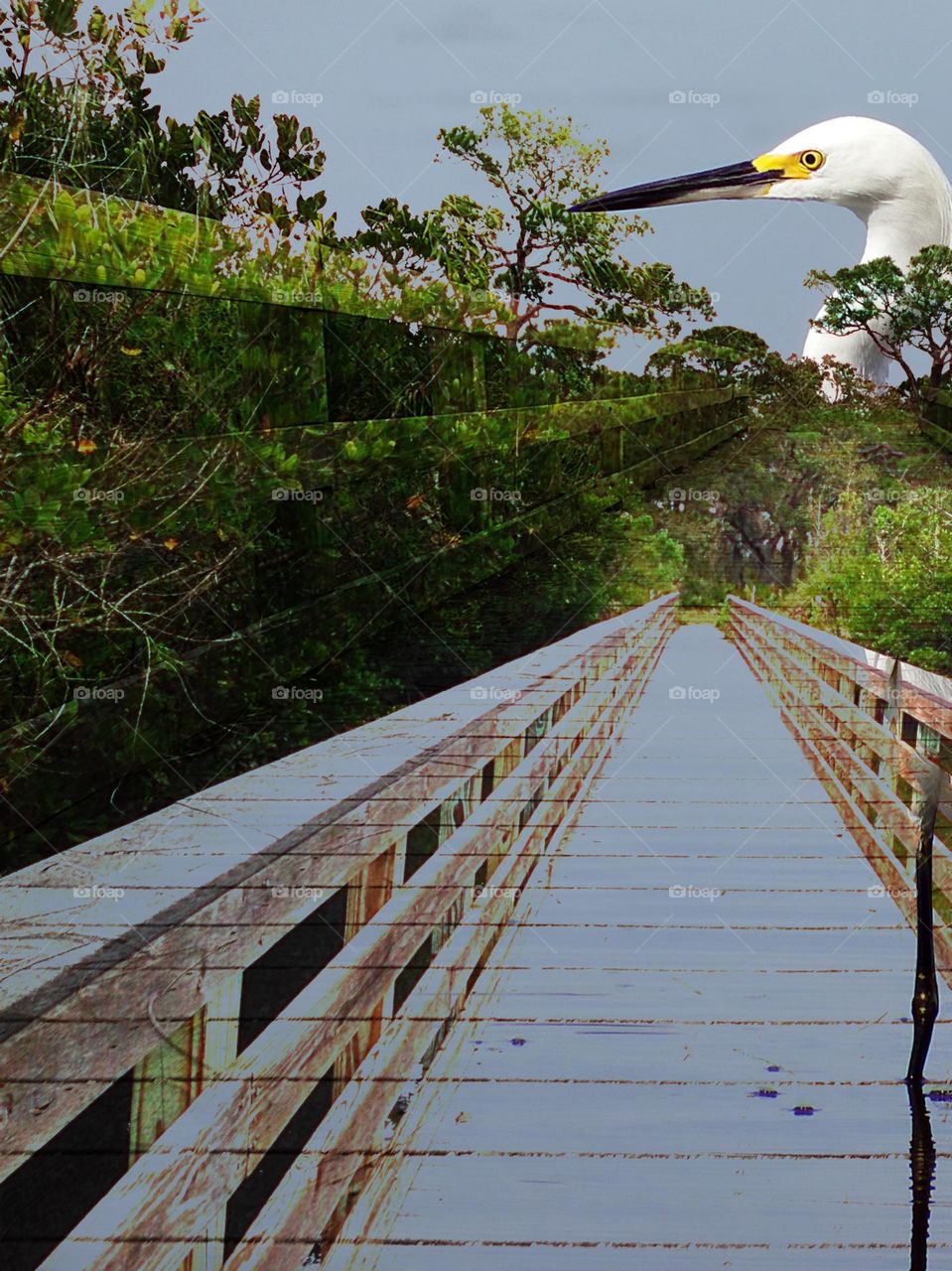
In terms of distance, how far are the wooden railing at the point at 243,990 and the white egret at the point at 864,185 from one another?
6510 mm

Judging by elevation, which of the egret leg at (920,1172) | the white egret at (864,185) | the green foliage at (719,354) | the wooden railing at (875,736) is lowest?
the egret leg at (920,1172)

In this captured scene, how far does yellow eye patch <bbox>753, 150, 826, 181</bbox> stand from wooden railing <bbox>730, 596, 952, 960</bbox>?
493 centimetres

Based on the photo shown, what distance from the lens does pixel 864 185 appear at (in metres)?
8.52

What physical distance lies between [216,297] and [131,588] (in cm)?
129

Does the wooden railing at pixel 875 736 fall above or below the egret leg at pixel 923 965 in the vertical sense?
above

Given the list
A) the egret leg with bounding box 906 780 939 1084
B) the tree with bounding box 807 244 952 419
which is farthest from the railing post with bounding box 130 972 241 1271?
the tree with bounding box 807 244 952 419

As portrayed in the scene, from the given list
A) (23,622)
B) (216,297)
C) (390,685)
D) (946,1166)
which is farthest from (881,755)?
(216,297)

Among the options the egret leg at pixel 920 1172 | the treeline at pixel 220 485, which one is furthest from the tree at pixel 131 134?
the egret leg at pixel 920 1172

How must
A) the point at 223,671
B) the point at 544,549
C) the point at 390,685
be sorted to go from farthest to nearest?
1. the point at 544,549
2. the point at 390,685
3. the point at 223,671

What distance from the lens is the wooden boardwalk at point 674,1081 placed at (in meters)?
1.48

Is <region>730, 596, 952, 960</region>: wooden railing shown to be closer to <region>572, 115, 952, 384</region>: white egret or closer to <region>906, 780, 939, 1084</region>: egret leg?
<region>906, 780, 939, 1084</region>: egret leg

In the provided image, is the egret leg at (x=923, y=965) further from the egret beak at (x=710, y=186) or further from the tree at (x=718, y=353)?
the tree at (x=718, y=353)

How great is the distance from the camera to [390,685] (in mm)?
3883

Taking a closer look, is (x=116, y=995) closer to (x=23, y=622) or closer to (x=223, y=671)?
(x=23, y=622)
